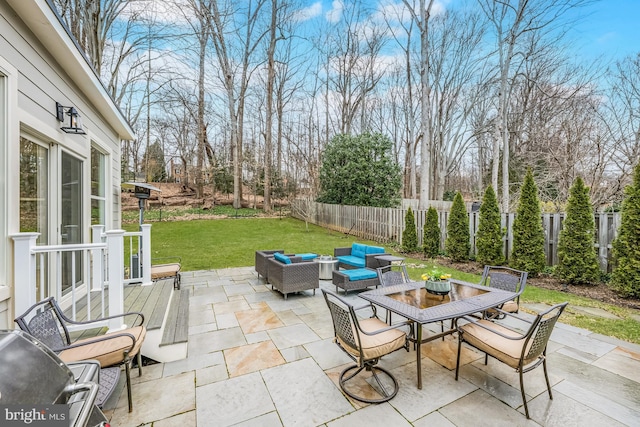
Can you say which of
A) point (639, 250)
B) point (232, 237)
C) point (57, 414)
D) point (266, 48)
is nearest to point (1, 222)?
point (57, 414)

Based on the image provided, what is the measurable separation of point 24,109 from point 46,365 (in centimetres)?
280

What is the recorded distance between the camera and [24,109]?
2676 millimetres

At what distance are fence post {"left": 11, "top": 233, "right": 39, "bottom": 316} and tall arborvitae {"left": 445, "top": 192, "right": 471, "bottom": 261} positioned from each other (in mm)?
8620

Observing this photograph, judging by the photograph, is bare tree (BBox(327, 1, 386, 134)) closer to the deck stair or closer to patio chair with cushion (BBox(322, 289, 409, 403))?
the deck stair

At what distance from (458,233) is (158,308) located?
7.61 metres

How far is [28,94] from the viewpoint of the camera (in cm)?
275

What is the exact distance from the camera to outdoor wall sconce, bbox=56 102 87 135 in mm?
3359

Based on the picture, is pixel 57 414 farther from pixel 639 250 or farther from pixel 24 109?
pixel 639 250

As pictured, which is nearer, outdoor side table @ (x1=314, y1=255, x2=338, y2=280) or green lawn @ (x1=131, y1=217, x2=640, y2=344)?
green lawn @ (x1=131, y1=217, x2=640, y2=344)

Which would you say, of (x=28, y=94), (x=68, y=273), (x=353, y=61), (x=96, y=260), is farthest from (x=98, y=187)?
(x=353, y=61)

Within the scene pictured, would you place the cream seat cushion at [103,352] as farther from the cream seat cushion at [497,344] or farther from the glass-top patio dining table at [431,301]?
the cream seat cushion at [497,344]

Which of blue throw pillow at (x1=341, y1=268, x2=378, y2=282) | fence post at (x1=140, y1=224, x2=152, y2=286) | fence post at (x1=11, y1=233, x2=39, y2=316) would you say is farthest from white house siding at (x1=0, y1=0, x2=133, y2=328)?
blue throw pillow at (x1=341, y1=268, x2=378, y2=282)

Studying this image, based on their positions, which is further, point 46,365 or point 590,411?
point 590,411

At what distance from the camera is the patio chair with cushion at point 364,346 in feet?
8.00
